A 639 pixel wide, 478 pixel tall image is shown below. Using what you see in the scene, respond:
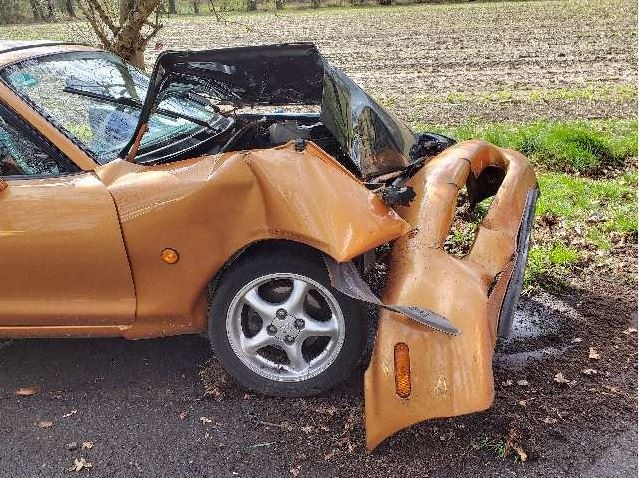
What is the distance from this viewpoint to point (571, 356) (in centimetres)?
362

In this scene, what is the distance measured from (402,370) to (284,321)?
730 millimetres

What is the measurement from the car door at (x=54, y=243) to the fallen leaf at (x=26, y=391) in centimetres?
38

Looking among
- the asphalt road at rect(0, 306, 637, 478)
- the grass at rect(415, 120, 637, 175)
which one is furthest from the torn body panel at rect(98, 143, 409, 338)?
the grass at rect(415, 120, 637, 175)

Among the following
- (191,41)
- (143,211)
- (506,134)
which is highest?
(143,211)

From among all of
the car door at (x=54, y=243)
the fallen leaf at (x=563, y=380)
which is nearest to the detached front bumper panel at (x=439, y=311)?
the fallen leaf at (x=563, y=380)

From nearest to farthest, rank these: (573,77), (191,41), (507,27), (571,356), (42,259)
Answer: (42,259), (571,356), (573,77), (507,27), (191,41)

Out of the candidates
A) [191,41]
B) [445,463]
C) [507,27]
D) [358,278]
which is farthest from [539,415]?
[191,41]

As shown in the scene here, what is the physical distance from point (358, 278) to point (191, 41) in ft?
79.9

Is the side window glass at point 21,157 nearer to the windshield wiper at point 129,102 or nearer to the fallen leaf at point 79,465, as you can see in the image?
the windshield wiper at point 129,102

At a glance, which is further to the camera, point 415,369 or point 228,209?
point 228,209

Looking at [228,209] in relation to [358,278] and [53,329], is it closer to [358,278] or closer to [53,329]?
[358,278]

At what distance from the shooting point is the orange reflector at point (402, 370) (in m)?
2.77

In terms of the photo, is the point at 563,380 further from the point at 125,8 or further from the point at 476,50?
the point at 476,50

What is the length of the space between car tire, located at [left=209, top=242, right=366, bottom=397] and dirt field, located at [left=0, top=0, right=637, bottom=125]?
521 cm
